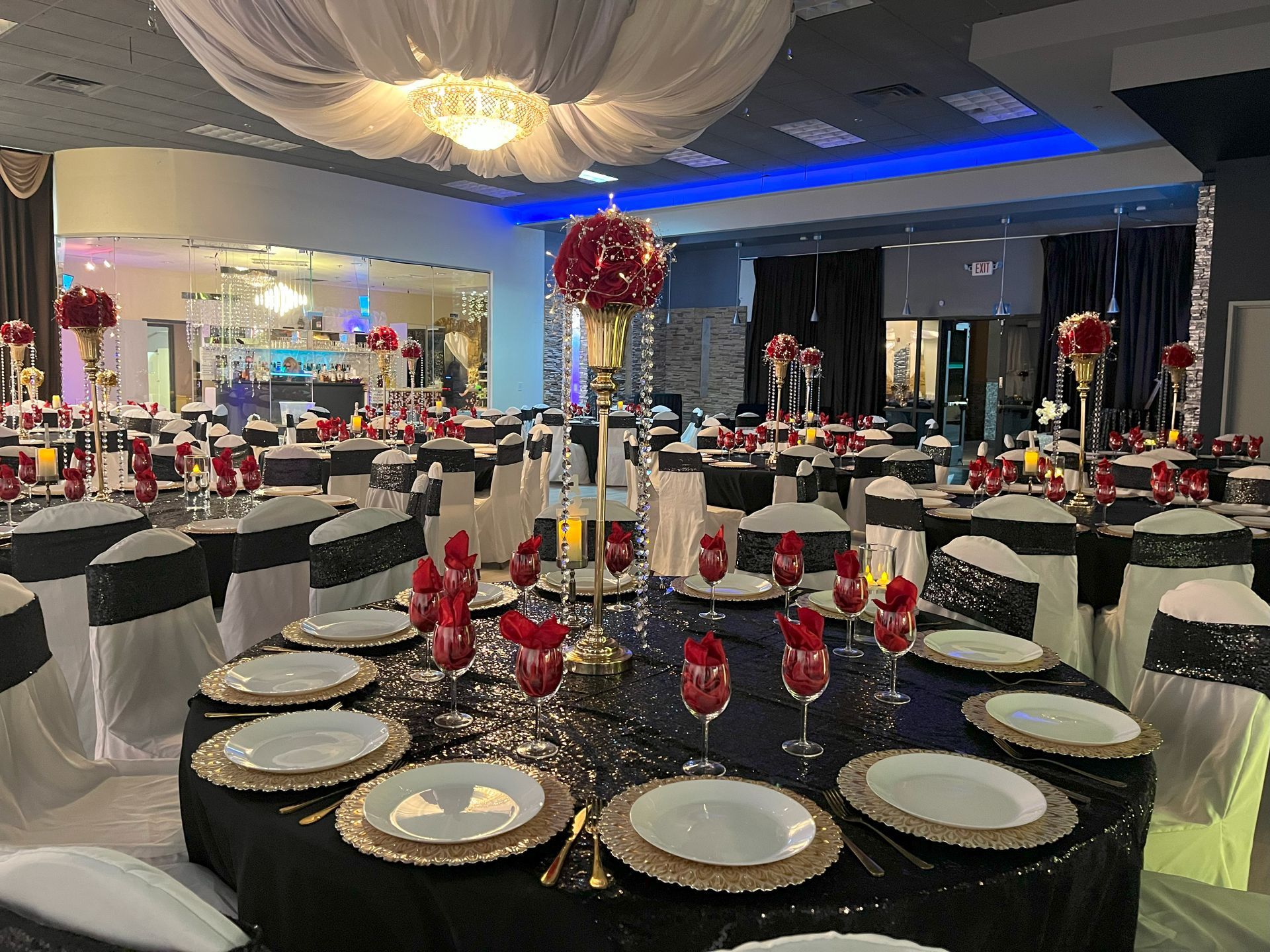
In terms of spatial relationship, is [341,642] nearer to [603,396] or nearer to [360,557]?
[360,557]

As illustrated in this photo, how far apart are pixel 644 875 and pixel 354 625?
128 centimetres

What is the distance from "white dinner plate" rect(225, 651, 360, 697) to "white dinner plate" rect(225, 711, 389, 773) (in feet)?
0.54

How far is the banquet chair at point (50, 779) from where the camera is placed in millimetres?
1869

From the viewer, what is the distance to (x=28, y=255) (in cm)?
1130

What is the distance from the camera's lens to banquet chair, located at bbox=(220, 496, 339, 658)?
3045 millimetres

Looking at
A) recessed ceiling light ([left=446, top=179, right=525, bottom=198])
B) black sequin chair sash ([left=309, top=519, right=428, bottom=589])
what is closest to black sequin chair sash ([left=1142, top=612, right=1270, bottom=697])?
black sequin chair sash ([left=309, top=519, right=428, bottom=589])

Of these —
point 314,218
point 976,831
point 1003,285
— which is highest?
point 314,218

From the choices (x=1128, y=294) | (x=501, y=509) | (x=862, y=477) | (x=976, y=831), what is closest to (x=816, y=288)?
(x=1128, y=294)

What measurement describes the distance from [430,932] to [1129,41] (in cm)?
744

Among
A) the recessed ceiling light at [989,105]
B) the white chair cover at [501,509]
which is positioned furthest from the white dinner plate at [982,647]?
the recessed ceiling light at [989,105]

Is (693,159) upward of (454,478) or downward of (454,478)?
upward

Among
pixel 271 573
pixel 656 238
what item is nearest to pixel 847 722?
pixel 656 238

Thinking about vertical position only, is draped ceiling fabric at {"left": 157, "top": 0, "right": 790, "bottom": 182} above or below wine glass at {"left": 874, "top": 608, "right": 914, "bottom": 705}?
above

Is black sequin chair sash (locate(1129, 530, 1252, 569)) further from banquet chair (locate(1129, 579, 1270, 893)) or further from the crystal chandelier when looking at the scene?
the crystal chandelier
